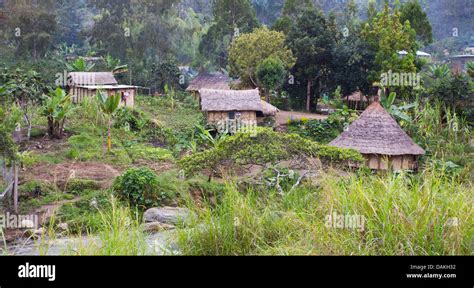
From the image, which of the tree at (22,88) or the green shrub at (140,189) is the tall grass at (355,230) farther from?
the tree at (22,88)

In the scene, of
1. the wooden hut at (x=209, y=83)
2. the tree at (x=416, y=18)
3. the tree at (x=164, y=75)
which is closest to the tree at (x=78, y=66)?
the tree at (x=164, y=75)

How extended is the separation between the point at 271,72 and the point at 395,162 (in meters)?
9.21

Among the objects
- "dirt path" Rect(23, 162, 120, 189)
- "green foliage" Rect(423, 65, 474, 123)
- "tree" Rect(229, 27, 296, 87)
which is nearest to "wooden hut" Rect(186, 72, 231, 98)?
"tree" Rect(229, 27, 296, 87)

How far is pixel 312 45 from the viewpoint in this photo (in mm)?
24531

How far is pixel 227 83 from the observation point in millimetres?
28156

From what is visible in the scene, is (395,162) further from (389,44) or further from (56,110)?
(389,44)

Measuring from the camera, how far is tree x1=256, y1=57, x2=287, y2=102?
22.8 metres

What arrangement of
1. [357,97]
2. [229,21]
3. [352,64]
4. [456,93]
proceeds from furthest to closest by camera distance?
[229,21] < [357,97] < [352,64] < [456,93]

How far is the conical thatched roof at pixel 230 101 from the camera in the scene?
19.5 metres

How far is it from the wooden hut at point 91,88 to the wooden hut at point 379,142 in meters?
9.55

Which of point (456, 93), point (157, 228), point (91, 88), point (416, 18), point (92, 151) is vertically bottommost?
point (92, 151)

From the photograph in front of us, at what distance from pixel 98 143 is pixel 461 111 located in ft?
39.5

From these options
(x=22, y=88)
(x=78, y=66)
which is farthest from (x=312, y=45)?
(x=22, y=88)
